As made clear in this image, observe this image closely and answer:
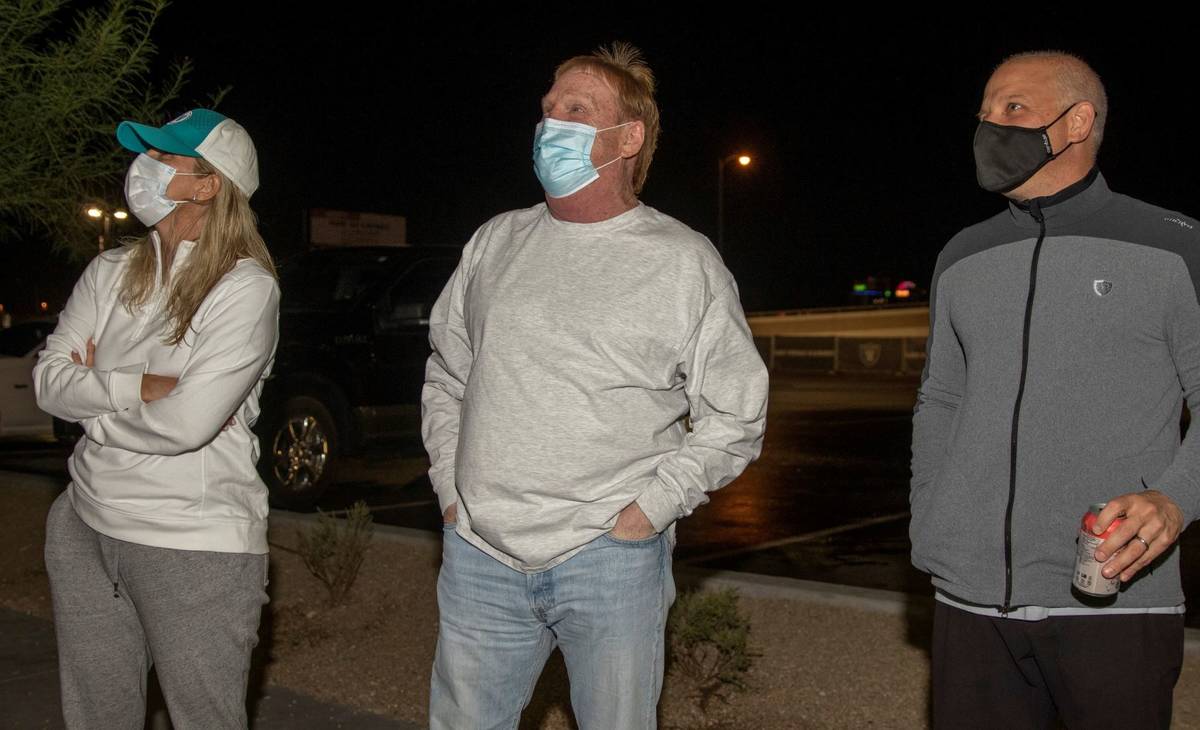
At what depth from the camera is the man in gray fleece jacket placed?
2.65 meters

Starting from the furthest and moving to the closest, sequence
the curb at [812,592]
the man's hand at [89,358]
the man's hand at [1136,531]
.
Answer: the curb at [812,592] < the man's hand at [89,358] < the man's hand at [1136,531]

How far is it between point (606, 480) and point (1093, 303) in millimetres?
1106

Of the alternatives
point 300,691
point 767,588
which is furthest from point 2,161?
point 767,588

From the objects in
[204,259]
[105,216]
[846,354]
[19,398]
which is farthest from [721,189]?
[204,259]

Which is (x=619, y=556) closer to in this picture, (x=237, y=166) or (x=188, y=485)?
(x=188, y=485)

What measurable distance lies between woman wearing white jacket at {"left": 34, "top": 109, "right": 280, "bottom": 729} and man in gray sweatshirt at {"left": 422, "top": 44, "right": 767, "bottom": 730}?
0.56 m

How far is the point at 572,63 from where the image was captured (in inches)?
123

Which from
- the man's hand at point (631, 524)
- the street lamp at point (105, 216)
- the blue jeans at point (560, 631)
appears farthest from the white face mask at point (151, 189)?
the street lamp at point (105, 216)

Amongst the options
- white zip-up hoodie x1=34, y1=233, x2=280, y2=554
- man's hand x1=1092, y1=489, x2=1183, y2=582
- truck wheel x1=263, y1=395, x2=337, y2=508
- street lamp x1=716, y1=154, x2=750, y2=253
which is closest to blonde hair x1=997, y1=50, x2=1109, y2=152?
man's hand x1=1092, y1=489, x2=1183, y2=582

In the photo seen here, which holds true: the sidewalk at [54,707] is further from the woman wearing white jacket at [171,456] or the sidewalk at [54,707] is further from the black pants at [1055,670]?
the black pants at [1055,670]

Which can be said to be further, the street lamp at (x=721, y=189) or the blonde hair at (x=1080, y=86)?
the street lamp at (x=721, y=189)

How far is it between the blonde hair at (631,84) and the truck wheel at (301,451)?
7.16m

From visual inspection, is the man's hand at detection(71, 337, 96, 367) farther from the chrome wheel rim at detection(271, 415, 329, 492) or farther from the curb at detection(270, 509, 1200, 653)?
the chrome wheel rim at detection(271, 415, 329, 492)

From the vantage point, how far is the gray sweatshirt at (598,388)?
9.38ft
